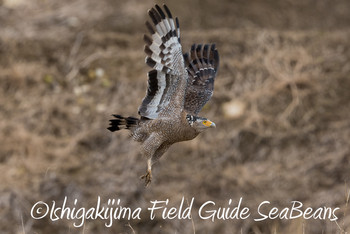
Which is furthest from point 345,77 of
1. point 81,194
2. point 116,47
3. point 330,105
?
point 81,194

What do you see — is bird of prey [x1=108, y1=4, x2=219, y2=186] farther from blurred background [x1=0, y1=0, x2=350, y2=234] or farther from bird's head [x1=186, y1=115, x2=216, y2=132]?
blurred background [x1=0, y1=0, x2=350, y2=234]

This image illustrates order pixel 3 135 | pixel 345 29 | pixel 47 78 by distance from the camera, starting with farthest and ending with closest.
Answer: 1. pixel 345 29
2. pixel 47 78
3. pixel 3 135

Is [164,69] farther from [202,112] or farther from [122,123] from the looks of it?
[202,112]

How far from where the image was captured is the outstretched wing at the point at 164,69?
218 inches

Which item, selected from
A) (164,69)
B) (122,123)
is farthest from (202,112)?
(164,69)

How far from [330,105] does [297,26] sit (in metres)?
1.98

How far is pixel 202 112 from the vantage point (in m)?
11.6

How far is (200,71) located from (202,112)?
4.89 m

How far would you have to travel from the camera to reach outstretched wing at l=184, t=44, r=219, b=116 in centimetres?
641

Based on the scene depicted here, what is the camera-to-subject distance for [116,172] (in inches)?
424

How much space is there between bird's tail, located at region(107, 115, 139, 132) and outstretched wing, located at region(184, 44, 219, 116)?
68 cm

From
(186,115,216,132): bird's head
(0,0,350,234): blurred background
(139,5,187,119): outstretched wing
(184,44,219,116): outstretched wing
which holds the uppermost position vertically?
(0,0,350,234): blurred background

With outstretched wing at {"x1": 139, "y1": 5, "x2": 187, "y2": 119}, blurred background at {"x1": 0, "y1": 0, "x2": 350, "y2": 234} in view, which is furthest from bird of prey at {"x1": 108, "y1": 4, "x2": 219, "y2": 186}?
blurred background at {"x1": 0, "y1": 0, "x2": 350, "y2": 234}

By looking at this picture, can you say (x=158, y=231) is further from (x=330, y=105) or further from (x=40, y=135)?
(x=330, y=105)
